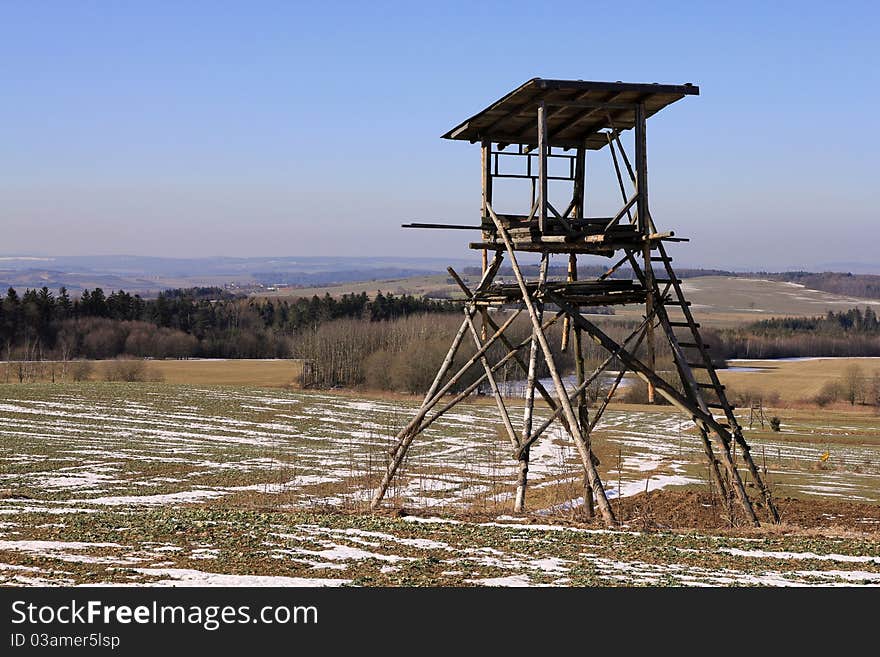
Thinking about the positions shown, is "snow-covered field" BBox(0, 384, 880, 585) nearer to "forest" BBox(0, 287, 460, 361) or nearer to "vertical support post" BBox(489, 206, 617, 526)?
"vertical support post" BBox(489, 206, 617, 526)

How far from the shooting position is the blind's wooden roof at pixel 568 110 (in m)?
20.2

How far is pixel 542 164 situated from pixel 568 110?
292cm

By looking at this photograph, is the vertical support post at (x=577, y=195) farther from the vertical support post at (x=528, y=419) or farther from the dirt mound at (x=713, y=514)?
the dirt mound at (x=713, y=514)

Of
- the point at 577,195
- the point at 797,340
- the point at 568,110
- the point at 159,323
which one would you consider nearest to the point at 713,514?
the point at 577,195

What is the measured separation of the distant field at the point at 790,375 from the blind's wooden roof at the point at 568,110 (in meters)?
81.5

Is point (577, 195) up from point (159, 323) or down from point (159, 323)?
up

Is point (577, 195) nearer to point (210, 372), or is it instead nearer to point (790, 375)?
point (210, 372)

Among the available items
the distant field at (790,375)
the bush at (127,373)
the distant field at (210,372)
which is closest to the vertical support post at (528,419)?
the distant field at (210,372)

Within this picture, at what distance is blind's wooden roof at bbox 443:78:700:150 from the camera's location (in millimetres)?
20203

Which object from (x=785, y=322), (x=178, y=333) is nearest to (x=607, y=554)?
(x=178, y=333)

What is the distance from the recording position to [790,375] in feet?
388

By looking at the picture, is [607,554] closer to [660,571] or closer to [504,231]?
[660,571]

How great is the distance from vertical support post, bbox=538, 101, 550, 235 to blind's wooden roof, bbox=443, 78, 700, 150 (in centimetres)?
34

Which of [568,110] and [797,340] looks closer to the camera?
[568,110]
